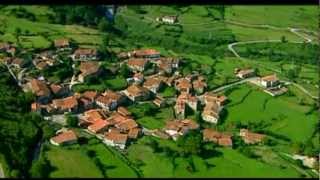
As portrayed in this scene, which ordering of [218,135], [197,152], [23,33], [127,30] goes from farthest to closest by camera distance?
[127,30], [23,33], [218,135], [197,152]

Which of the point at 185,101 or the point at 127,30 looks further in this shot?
the point at 127,30

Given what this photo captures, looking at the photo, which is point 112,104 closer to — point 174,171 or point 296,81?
point 174,171

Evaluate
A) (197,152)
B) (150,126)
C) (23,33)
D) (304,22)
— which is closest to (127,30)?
(23,33)

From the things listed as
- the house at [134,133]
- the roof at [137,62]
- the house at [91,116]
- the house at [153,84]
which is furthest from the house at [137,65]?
the house at [134,133]

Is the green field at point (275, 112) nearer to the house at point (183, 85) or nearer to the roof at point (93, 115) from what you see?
the house at point (183, 85)

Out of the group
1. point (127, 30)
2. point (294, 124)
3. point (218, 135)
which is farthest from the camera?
point (127, 30)
